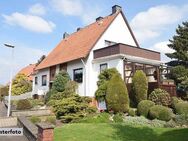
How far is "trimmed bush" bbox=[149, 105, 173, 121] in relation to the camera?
59.7 feet

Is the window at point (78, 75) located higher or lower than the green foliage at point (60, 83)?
Result: higher

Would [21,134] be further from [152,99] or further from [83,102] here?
[152,99]

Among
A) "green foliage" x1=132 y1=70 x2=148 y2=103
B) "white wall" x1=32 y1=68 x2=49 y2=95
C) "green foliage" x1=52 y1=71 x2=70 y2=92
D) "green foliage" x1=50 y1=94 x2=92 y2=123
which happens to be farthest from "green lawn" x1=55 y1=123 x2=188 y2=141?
"white wall" x1=32 y1=68 x2=49 y2=95

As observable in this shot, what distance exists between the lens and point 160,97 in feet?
69.3

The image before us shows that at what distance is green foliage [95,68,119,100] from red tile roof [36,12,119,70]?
293 centimetres

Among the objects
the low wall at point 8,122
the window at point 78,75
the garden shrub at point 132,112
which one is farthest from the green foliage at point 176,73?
the low wall at point 8,122

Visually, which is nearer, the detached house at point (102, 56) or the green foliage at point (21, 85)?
the detached house at point (102, 56)

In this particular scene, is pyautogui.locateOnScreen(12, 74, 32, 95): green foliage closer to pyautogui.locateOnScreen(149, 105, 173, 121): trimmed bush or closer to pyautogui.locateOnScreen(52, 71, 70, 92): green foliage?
pyautogui.locateOnScreen(52, 71, 70, 92): green foliage

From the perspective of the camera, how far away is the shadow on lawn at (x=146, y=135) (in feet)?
39.3

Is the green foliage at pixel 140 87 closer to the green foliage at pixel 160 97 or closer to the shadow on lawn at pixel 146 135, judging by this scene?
the green foliage at pixel 160 97

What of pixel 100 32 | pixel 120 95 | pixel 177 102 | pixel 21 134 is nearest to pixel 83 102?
pixel 120 95

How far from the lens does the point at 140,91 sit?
72.4 feet

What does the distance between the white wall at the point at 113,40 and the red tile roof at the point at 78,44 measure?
59 cm

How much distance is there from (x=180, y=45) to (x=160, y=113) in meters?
19.9
